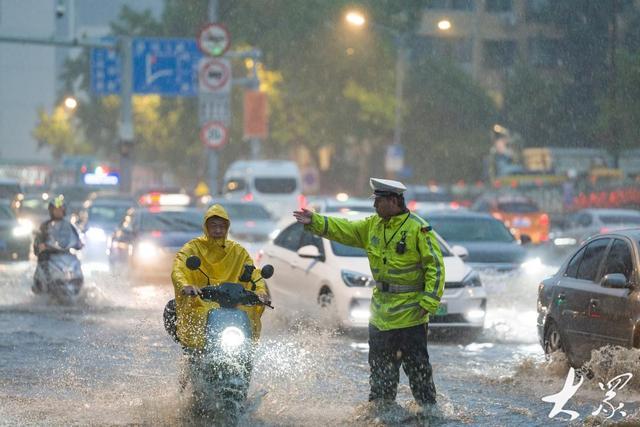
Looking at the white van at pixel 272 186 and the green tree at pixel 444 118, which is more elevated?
the green tree at pixel 444 118

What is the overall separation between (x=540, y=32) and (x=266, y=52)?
18247 millimetres

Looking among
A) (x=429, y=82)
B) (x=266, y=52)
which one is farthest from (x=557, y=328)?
(x=429, y=82)

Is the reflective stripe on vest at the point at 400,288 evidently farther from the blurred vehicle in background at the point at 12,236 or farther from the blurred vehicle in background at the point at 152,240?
the blurred vehicle in background at the point at 12,236

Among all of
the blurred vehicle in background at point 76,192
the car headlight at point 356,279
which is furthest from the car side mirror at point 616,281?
the blurred vehicle in background at point 76,192

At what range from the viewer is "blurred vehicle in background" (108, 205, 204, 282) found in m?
22.0

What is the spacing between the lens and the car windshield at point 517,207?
127ft

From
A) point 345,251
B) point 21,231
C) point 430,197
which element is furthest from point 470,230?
point 430,197

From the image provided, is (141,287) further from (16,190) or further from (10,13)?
(10,13)

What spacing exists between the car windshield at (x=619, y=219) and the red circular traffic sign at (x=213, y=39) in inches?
362

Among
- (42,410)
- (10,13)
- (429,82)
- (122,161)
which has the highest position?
(10,13)

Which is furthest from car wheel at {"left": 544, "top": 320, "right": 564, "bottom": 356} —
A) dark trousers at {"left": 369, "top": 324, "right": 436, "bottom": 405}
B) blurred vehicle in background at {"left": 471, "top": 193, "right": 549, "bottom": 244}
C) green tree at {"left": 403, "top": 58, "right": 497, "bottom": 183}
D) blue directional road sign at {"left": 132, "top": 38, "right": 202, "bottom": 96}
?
green tree at {"left": 403, "top": 58, "right": 497, "bottom": 183}

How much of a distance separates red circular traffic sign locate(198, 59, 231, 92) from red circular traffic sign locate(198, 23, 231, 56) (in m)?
0.71

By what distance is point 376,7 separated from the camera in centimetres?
6244

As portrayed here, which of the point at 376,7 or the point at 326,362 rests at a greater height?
the point at 376,7
